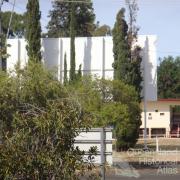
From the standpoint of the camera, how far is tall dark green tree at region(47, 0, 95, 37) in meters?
77.5

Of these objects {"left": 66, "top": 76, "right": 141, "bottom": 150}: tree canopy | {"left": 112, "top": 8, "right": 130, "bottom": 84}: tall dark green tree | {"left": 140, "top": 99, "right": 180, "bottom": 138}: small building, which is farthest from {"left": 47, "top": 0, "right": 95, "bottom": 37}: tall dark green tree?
{"left": 66, "top": 76, "right": 141, "bottom": 150}: tree canopy

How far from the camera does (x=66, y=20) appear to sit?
82312mm

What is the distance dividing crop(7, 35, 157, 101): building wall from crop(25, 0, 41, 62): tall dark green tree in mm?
1655

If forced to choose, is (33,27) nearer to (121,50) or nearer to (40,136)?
(121,50)

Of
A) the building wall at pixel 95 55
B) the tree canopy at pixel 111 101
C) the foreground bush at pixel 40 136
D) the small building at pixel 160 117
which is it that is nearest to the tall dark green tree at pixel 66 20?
the small building at pixel 160 117

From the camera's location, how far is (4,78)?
915 cm

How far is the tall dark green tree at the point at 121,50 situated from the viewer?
4553 centimetres

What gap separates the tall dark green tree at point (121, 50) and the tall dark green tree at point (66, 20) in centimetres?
2920

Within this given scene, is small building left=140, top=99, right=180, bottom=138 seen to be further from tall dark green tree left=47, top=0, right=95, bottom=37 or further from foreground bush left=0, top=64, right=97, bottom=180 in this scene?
foreground bush left=0, top=64, right=97, bottom=180

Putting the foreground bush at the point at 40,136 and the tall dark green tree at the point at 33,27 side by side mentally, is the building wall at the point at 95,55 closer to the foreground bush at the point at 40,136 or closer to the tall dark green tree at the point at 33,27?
the tall dark green tree at the point at 33,27

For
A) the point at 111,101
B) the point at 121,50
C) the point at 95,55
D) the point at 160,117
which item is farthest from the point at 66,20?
the point at 111,101

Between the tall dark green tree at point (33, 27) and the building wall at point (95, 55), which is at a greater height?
the tall dark green tree at point (33, 27)

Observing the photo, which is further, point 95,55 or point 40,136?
point 95,55

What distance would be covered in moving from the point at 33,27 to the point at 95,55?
569 cm
